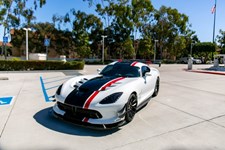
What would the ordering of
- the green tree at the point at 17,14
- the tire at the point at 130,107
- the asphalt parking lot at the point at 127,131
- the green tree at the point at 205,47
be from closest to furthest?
the asphalt parking lot at the point at 127,131 < the tire at the point at 130,107 < the green tree at the point at 17,14 < the green tree at the point at 205,47

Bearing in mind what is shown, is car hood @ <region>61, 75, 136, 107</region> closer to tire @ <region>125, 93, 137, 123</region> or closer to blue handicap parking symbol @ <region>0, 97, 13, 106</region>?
tire @ <region>125, 93, 137, 123</region>

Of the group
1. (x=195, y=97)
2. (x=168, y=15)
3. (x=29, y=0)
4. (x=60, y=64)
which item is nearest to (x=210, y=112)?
(x=195, y=97)

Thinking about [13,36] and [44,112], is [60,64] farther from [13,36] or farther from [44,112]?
[13,36]

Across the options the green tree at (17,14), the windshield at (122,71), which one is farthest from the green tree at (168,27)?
the windshield at (122,71)

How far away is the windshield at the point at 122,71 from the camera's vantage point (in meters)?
4.69

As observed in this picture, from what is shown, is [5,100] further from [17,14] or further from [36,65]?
[17,14]

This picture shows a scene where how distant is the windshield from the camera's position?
4691 mm

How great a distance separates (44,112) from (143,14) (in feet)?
94.9

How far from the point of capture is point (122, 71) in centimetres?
483

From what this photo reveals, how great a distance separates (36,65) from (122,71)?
10331 millimetres

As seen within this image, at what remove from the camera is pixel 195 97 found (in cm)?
630

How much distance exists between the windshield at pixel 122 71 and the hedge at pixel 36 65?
31.8 feet

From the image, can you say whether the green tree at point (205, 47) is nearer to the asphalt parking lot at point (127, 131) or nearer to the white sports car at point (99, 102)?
the asphalt parking lot at point (127, 131)

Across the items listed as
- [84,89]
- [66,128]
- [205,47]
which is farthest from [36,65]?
[205,47]
